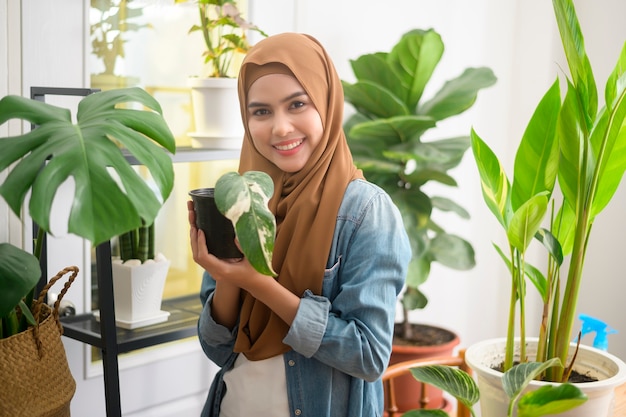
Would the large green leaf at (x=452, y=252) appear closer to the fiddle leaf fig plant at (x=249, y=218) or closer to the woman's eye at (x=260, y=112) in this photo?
the woman's eye at (x=260, y=112)

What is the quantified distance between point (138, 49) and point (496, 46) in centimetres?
143

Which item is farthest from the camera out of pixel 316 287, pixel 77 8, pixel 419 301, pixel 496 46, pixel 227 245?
pixel 496 46

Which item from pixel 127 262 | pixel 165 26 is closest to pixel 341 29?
pixel 165 26

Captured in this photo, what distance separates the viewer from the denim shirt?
4.12 feet

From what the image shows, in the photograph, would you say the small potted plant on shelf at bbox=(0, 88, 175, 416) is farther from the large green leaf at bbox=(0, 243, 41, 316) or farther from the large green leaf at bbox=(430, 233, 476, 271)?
the large green leaf at bbox=(430, 233, 476, 271)

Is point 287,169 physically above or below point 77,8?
below

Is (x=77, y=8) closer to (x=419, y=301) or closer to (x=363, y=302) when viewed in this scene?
(x=363, y=302)

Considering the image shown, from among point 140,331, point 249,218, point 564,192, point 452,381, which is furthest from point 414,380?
point 249,218

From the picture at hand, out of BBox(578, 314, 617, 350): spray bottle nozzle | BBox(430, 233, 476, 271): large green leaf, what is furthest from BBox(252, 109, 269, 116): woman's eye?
BBox(430, 233, 476, 271): large green leaf

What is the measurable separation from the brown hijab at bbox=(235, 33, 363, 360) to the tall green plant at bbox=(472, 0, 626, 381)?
1.02ft

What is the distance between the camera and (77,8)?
68.5 inches

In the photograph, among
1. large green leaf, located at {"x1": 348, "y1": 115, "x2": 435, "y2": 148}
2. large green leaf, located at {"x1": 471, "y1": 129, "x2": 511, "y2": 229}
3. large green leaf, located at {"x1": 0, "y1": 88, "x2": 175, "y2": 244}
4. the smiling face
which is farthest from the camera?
large green leaf, located at {"x1": 348, "y1": 115, "x2": 435, "y2": 148}

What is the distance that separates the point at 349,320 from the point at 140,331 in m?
0.66

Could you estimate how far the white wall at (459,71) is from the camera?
5.65 ft
